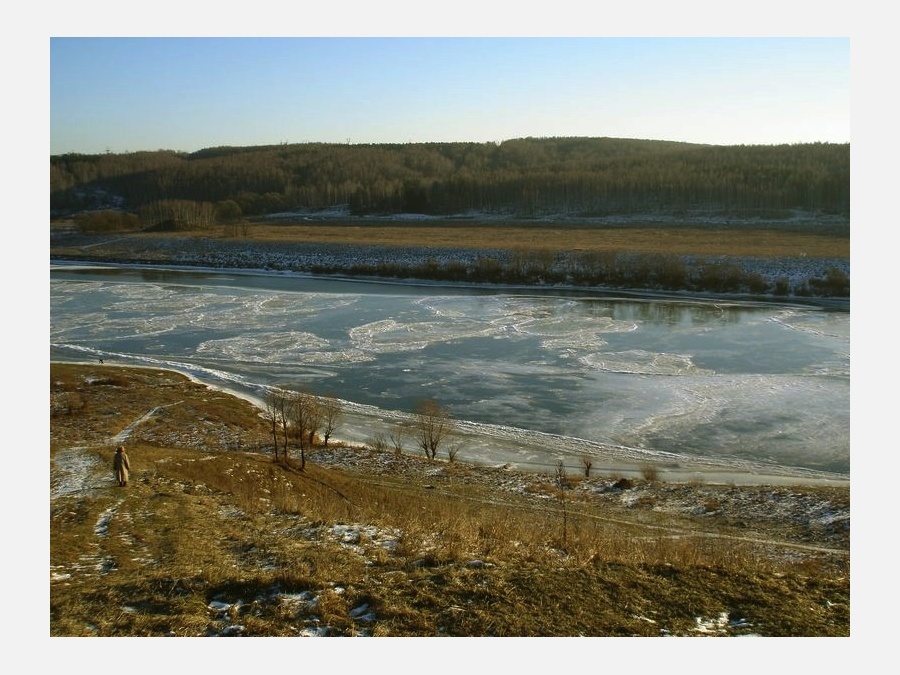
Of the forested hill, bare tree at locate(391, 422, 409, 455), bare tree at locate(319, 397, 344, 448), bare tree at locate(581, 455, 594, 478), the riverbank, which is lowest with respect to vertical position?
bare tree at locate(581, 455, 594, 478)

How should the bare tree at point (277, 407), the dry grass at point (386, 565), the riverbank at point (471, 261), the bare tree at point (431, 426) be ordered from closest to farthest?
1. the dry grass at point (386, 565)
2. the bare tree at point (431, 426)
3. the bare tree at point (277, 407)
4. the riverbank at point (471, 261)

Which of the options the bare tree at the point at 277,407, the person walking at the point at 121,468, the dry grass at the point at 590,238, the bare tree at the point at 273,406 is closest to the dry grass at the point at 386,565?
the person walking at the point at 121,468

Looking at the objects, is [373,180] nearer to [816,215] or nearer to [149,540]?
[816,215]

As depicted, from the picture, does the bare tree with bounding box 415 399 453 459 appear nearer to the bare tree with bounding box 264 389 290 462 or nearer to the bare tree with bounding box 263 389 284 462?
the bare tree with bounding box 264 389 290 462

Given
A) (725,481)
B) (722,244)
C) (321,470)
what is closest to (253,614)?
(321,470)

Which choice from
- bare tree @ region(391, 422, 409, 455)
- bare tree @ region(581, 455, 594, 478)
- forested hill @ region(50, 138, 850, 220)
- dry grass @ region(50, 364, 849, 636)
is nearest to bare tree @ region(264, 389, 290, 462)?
bare tree @ region(391, 422, 409, 455)

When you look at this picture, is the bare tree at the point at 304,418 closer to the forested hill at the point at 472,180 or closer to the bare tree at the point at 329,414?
the bare tree at the point at 329,414
